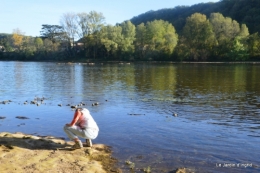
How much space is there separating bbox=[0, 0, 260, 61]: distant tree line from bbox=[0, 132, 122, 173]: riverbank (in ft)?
357

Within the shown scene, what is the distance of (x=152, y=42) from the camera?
430ft

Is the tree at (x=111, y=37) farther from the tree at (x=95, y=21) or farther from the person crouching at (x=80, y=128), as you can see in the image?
the person crouching at (x=80, y=128)

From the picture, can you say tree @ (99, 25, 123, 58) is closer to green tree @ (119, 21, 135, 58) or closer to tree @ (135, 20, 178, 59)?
green tree @ (119, 21, 135, 58)

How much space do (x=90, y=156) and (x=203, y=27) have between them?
11755 centimetres

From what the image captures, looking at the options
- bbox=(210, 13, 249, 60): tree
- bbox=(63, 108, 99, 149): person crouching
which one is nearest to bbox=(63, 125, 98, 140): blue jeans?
bbox=(63, 108, 99, 149): person crouching

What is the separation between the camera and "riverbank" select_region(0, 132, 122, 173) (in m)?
9.57

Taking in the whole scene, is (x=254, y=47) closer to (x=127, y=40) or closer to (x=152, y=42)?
(x=152, y=42)

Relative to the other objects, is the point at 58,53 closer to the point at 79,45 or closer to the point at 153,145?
the point at 79,45

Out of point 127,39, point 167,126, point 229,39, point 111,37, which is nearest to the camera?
point 167,126

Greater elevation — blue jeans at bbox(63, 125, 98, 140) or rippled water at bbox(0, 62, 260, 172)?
blue jeans at bbox(63, 125, 98, 140)

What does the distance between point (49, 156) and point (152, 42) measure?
12354cm

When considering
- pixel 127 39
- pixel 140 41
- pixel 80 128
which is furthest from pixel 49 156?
pixel 140 41

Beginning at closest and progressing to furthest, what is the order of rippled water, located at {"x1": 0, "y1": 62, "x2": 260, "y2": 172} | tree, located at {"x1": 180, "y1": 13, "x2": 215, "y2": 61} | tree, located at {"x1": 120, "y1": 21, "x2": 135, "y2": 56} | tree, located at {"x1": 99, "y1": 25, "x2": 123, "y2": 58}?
rippled water, located at {"x1": 0, "y1": 62, "x2": 260, "y2": 172}, tree, located at {"x1": 180, "y1": 13, "x2": 215, "y2": 61}, tree, located at {"x1": 99, "y1": 25, "x2": 123, "y2": 58}, tree, located at {"x1": 120, "y1": 21, "x2": 135, "y2": 56}

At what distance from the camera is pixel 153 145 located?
1315 cm
